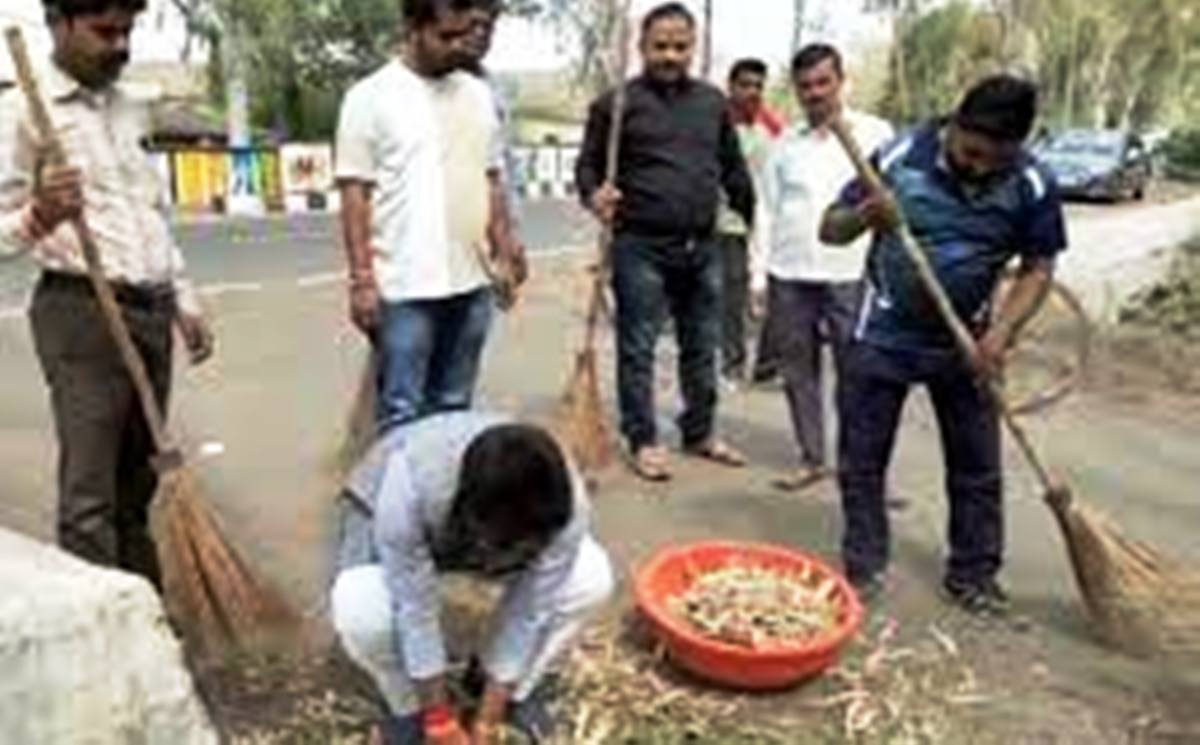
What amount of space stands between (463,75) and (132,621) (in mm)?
2591

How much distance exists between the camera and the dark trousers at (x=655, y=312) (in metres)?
7.62

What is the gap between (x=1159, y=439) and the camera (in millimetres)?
9484

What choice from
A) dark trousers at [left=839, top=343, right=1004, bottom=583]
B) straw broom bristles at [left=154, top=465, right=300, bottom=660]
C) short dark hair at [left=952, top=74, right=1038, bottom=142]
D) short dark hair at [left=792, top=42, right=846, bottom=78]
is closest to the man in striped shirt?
straw broom bristles at [left=154, top=465, right=300, bottom=660]

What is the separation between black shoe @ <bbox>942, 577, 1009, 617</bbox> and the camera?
6.15m

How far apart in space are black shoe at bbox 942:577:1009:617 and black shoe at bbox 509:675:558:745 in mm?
1758

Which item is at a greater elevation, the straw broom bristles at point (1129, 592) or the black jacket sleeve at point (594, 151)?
the black jacket sleeve at point (594, 151)

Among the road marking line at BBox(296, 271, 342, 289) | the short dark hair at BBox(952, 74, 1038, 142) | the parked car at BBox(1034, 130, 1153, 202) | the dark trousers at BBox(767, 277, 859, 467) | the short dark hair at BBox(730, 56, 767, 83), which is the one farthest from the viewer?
the parked car at BBox(1034, 130, 1153, 202)

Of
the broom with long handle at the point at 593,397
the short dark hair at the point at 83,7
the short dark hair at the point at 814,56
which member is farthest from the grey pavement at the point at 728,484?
the short dark hair at the point at 83,7

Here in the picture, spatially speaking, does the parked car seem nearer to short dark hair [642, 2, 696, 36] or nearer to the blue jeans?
short dark hair [642, 2, 696, 36]

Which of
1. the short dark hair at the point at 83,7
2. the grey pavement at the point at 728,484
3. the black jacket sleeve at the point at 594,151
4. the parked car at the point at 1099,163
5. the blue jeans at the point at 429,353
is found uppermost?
the short dark hair at the point at 83,7

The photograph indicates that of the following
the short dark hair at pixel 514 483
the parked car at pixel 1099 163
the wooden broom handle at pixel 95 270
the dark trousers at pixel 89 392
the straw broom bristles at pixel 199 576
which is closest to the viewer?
the short dark hair at pixel 514 483

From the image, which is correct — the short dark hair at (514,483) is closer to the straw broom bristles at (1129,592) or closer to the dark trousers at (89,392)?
the dark trousers at (89,392)

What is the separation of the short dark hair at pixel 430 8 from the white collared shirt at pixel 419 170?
200mm

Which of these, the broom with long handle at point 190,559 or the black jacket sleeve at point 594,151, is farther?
the black jacket sleeve at point 594,151
